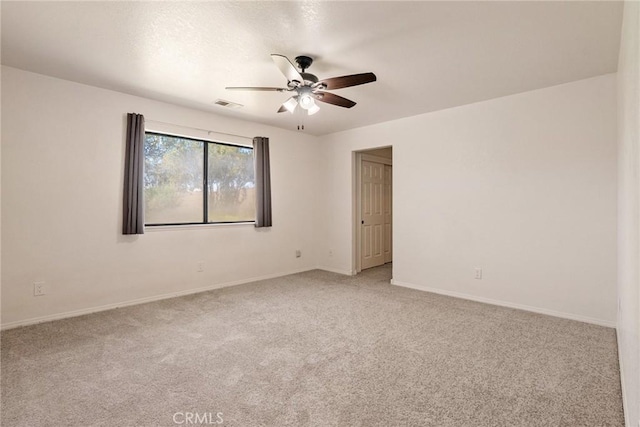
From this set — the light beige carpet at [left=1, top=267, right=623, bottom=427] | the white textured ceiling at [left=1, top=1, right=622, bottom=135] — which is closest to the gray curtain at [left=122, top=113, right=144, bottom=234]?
the white textured ceiling at [left=1, top=1, right=622, bottom=135]

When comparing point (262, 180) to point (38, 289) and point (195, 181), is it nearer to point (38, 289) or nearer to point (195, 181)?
point (195, 181)

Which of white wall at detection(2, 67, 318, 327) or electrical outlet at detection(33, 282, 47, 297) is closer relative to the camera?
white wall at detection(2, 67, 318, 327)

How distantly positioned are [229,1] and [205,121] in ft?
8.15

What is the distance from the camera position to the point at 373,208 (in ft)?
19.0

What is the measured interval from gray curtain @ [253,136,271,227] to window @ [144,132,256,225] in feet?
0.59

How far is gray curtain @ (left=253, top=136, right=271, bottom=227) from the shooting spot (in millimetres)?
4656

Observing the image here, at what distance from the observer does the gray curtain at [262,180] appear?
466 centimetres

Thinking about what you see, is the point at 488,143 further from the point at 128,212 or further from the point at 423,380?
the point at 128,212

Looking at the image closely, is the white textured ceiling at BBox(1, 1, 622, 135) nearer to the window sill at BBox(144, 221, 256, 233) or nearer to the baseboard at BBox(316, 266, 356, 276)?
the window sill at BBox(144, 221, 256, 233)

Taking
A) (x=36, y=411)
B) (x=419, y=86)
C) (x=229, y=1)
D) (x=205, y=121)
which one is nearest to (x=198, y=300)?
(x=36, y=411)

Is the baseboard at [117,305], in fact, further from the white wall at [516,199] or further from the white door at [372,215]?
the white wall at [516,199]

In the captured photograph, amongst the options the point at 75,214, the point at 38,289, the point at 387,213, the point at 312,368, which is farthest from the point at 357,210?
the point at 38,289

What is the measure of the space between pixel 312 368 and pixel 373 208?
3.92 meters

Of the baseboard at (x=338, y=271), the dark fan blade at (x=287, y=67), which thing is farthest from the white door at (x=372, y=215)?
the dark fan blade at (x=287, y=67)
